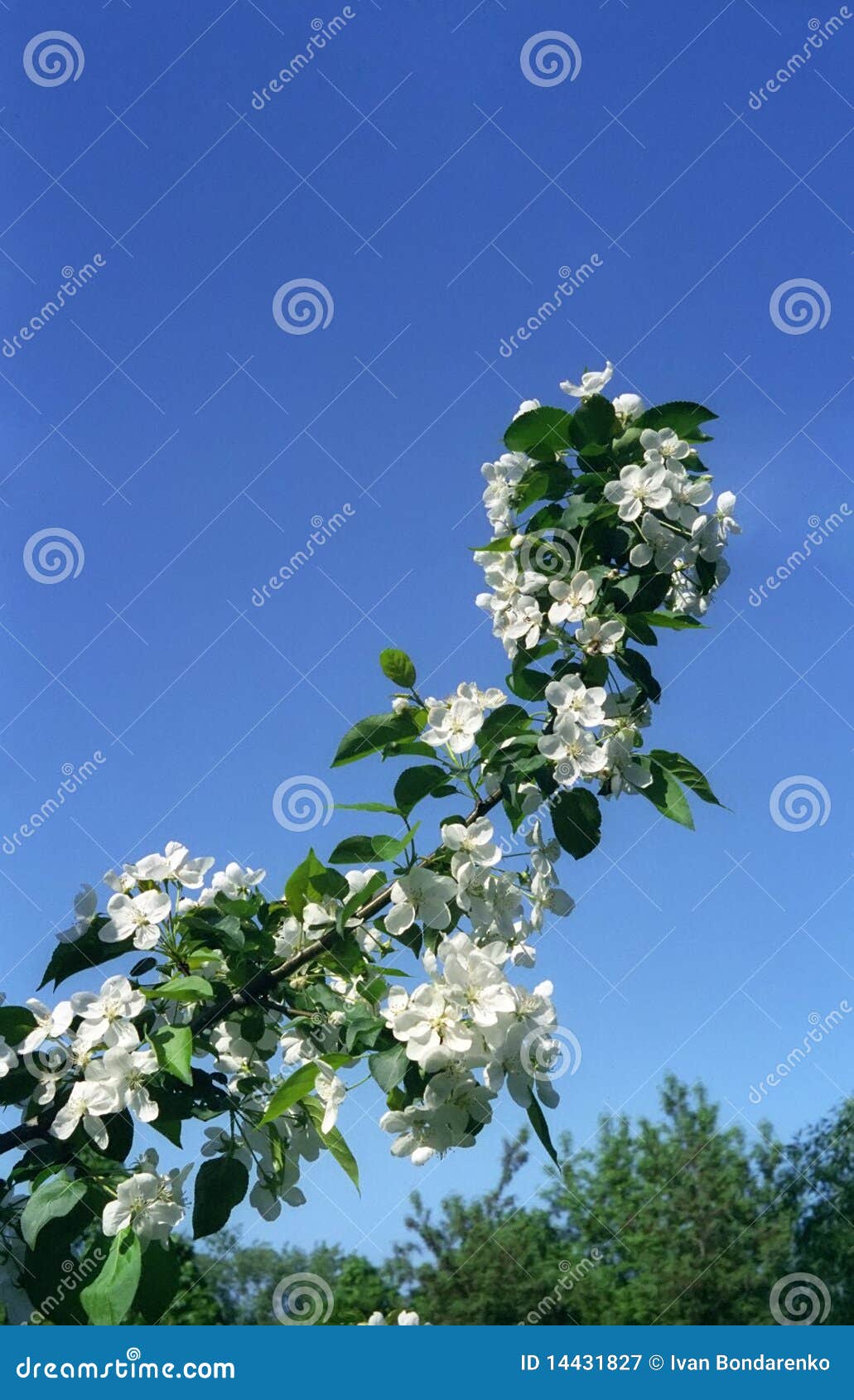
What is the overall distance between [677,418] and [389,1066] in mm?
1185

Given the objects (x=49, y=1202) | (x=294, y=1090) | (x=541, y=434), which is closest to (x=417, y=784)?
(x=294, y=1090)

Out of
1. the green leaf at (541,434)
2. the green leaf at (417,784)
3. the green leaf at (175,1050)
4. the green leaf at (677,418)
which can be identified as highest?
the green leaf at (677,418)

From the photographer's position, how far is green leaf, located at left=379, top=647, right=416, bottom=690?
79.2 inches

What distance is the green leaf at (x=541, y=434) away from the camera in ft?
6.79

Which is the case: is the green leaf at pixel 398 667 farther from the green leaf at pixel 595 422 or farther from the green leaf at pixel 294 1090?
the green leaf at pixel 294 1090

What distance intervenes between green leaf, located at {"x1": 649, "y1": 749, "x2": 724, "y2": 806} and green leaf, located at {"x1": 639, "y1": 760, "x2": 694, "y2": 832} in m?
0.01

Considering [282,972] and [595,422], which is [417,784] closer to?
[282,972]

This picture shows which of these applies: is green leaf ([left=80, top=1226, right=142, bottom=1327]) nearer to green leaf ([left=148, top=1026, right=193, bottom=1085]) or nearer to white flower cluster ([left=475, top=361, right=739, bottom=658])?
green leaf ([left=148, top=1026, right=193, bottom=1085])

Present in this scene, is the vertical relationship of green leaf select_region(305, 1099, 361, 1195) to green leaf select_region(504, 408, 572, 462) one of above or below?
below

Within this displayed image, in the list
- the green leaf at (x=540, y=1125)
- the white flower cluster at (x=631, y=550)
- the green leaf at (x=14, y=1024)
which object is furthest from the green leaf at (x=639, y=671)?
the green leaf at (x=14, y=1024)

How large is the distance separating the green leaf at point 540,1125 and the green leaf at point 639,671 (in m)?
0.68

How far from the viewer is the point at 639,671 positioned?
1.94 meters

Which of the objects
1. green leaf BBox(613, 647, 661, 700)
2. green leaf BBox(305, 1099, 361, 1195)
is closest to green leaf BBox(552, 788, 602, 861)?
green leaf BBox(613, 647, 661, 700)

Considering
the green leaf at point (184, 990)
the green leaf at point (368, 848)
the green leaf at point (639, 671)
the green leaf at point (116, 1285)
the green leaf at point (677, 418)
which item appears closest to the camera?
the green leaf at point (116, 1285)
